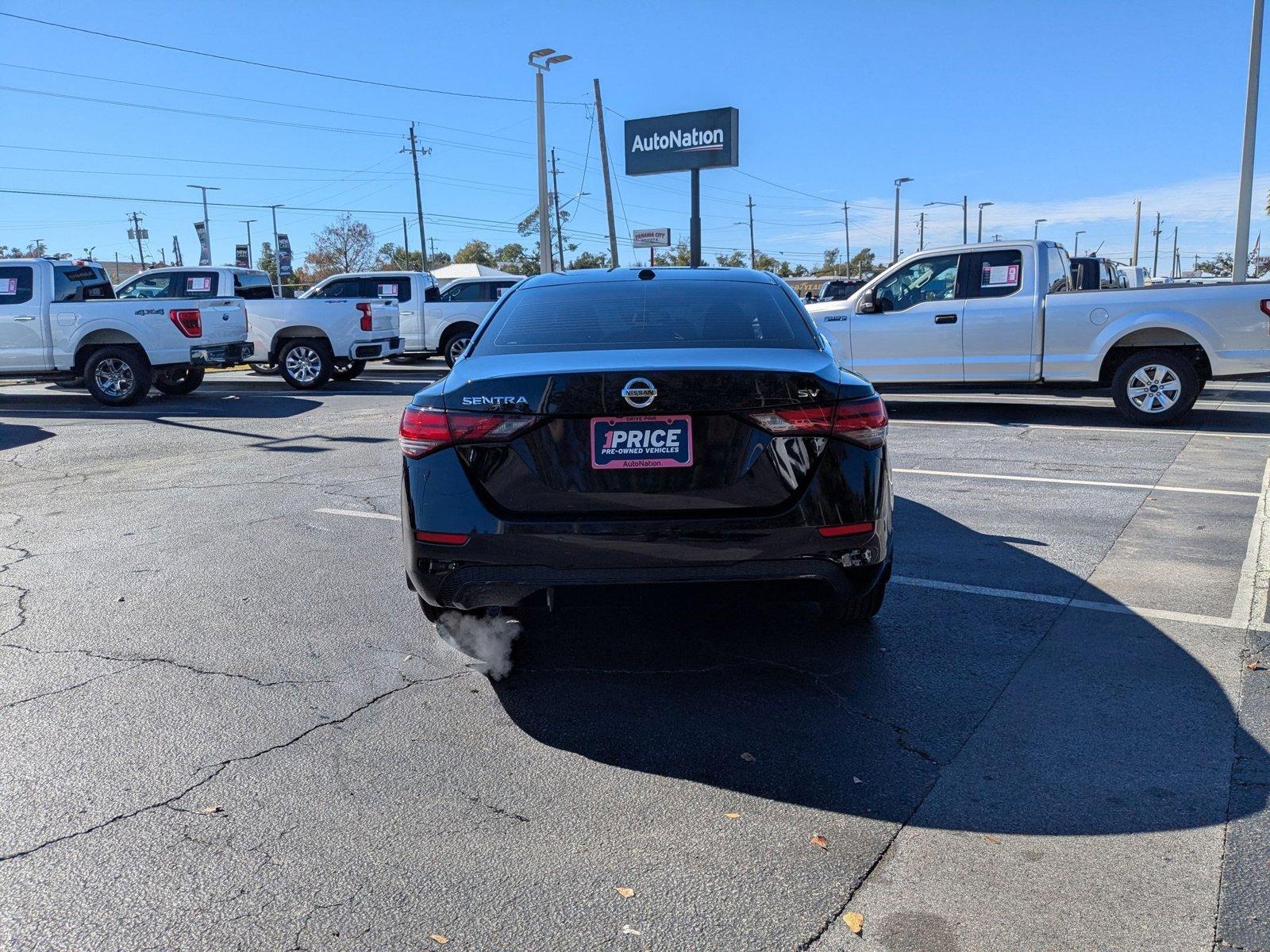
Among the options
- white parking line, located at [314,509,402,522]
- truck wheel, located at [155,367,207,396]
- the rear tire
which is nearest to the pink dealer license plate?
the rear tire

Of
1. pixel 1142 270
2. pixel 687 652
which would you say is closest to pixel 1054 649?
pixel 687 652

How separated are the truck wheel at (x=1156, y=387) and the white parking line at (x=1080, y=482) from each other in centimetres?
354

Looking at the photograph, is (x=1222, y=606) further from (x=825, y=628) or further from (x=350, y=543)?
(x=350, y=543)

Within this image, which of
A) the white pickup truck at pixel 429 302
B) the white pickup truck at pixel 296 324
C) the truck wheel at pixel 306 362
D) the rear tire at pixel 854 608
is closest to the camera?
the rear tire at pixel 854 608

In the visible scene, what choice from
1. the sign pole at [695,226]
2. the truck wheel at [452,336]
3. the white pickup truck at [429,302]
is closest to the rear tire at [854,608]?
the truck wheel at [452,336]

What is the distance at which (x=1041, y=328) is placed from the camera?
1153cm

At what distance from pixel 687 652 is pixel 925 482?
440 centimetres

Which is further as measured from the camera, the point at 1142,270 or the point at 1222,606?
the point at 1142,270

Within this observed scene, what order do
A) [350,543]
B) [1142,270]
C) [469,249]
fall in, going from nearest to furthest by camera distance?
[350,543] → [1142,270] → [469,249]

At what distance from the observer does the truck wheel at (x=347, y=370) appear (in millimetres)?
18203

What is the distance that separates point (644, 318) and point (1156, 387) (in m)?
8.73

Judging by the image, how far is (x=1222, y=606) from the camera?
4.94 m

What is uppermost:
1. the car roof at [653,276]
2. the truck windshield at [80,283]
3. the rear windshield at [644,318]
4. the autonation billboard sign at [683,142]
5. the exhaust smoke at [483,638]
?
the autonation billboard sign at [683,142]

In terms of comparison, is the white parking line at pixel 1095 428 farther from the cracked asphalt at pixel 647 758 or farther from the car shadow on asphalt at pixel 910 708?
the car shadow on asphalt at pixel 910 708
